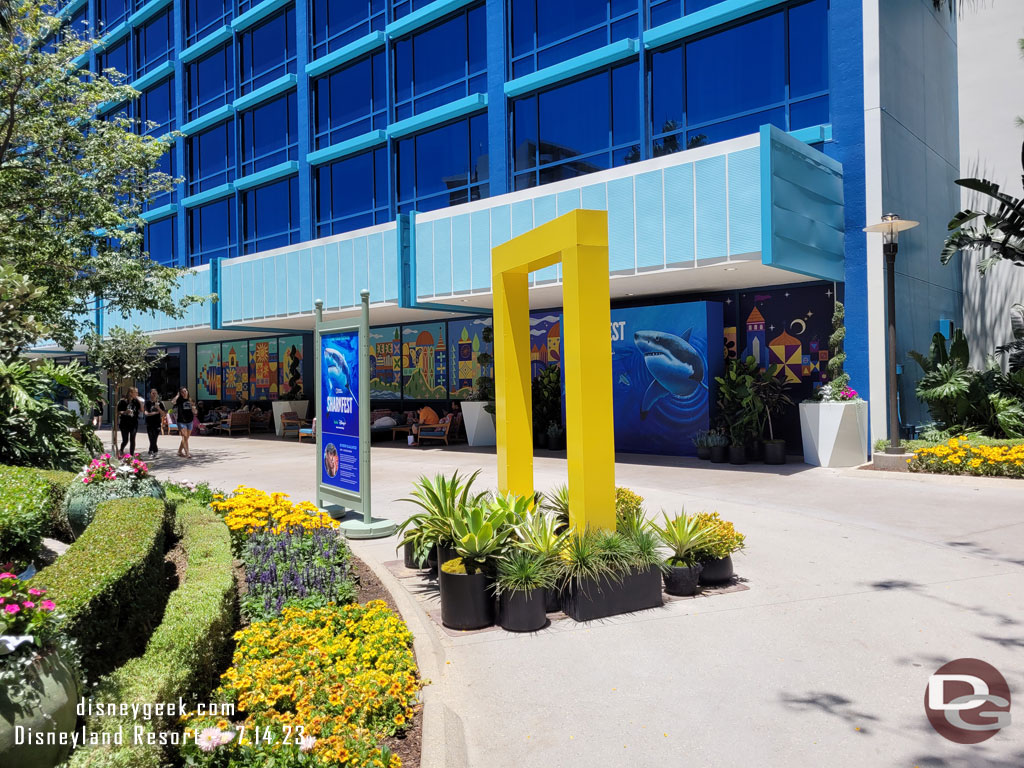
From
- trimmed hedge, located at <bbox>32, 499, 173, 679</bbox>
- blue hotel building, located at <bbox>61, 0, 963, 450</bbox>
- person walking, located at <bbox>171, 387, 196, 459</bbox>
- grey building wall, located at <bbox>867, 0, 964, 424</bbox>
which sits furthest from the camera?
person walking, located at <bbox>171, 387, 196, 459</bbox>

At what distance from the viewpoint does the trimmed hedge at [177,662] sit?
10.6 ft

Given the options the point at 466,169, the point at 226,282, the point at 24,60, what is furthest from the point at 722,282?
the point at 226,282

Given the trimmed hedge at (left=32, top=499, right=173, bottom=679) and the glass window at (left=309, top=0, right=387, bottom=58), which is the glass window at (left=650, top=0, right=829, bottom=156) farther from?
the trimmed hedge at (left=32, top=499, right=173, bottom=679)

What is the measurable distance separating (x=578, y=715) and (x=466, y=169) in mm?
18684

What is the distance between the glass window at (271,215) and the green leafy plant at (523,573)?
2243 cm

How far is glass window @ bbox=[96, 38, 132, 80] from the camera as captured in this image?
1389 inches

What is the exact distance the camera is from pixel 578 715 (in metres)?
4.39

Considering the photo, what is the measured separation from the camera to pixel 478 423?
20562 mm

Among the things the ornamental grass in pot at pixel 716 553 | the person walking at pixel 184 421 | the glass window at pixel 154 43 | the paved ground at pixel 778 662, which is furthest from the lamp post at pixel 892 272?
the glass window at pixel 154 43

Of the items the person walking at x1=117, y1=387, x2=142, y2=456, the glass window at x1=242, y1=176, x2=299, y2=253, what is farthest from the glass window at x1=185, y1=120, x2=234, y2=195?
the person walking at x1=117, y1=387, x2=142, y2=456

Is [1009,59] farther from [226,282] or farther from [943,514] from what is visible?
[226,282]

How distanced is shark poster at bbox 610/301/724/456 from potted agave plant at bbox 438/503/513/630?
10368 mm

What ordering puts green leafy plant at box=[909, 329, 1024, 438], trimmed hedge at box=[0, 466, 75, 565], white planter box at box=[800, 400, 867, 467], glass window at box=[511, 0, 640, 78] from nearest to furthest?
trimmed hedge at box=[0, 466, 75, 565]
white planter box at box=[800, 400, 867, 467]
green leafy plant at box=[909, 329, 1024, 438]
glass window at box=[511, 0, 640, 78]

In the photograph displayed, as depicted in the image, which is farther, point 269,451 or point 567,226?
point 269,451
